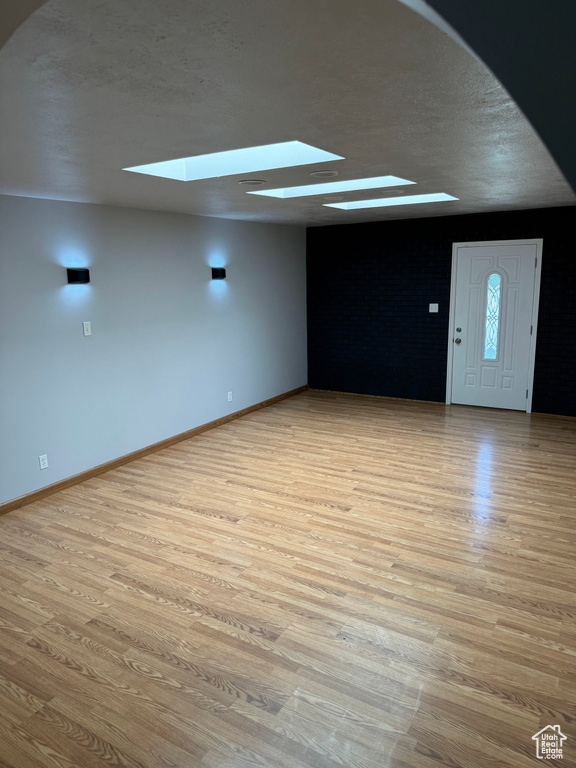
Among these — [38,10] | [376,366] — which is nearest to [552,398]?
[376,366]

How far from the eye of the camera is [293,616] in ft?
8.64

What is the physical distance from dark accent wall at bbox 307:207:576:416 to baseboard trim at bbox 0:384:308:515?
56.4 inches

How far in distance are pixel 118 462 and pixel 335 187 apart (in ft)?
9.81

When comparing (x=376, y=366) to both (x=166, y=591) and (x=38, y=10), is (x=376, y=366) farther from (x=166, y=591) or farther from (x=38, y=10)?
(x=38, y=10)

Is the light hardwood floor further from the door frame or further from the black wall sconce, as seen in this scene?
the door frame

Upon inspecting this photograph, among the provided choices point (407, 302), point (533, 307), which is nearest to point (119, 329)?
point (407, 302)

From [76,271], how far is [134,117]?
2.44 meters

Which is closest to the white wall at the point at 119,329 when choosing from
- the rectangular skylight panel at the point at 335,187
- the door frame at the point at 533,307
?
the rectangular skylight panel at the point at 335,187

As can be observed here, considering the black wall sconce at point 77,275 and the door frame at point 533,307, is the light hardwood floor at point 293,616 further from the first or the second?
the door frame at point 533,307

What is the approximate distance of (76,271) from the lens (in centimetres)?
411

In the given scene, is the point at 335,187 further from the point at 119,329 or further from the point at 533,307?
the point at 533,307

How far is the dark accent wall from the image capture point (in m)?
5.89

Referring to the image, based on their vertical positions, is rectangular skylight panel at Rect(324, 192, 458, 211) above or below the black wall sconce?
above

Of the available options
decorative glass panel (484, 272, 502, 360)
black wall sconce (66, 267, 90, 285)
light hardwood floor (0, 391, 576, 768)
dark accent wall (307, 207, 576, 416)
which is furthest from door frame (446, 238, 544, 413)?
black wall sconce (66, 267, 90, 285)
